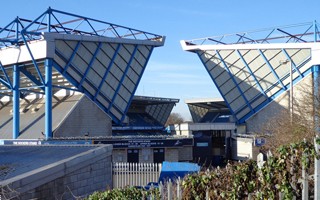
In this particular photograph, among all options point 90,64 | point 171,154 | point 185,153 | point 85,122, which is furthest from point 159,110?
point 171,154

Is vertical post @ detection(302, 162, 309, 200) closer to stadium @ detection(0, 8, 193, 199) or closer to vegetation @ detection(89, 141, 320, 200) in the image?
vegetation @ detection(89, 141, 320, 200)

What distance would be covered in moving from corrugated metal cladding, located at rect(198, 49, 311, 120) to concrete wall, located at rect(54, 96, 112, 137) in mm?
14256

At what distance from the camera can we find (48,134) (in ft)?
119

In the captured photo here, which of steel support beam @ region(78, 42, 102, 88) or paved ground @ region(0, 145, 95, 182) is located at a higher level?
steel support beam @ region(78, 42, 102, 88)

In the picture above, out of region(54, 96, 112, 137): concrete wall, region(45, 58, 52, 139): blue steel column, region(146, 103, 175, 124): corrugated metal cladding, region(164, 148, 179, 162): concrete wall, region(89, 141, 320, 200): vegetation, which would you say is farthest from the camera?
region(146, 103, 175, 124): corrugated metal cladding

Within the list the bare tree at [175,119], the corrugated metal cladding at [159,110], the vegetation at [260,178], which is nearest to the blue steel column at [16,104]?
the corrugated metal cladding at [159,110]

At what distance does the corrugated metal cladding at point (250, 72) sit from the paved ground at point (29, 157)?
31408 mm

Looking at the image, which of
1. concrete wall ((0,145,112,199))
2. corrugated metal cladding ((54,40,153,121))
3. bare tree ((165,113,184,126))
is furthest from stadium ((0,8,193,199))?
bare tree ((165,113,184,126))

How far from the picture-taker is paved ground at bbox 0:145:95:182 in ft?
39.8

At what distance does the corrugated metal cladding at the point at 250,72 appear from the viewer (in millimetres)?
43781

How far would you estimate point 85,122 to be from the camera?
39.8 metres

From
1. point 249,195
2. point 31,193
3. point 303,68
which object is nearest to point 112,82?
point 303,68

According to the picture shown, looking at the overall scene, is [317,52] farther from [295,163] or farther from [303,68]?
[295,163]

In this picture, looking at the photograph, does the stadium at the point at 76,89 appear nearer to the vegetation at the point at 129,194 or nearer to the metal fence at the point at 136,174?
the metal fence at the point at 136,174
